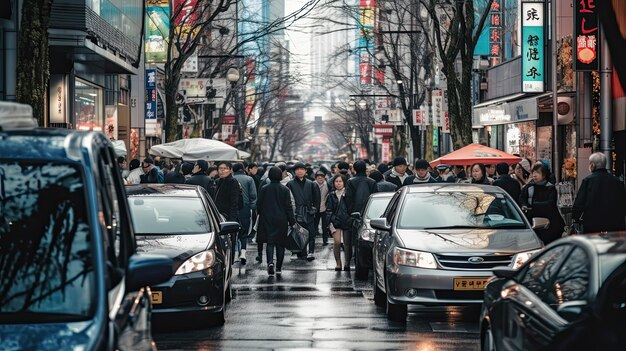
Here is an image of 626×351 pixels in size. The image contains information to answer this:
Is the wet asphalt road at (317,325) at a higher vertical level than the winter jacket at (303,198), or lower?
lower

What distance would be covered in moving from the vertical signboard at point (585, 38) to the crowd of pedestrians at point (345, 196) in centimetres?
319

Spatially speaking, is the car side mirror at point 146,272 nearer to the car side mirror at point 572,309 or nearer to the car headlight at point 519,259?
the car side mirror at point 572,309

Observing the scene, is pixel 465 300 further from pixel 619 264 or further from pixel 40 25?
pixel 40 25

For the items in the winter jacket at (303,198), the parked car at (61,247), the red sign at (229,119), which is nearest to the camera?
the parked car at (61,247)

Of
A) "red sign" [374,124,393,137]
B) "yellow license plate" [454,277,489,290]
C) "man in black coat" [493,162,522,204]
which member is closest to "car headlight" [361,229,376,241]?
"man in black coat" [493,162,522,204]

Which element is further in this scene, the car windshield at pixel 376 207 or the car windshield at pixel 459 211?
the car windshield at pixel 376 207

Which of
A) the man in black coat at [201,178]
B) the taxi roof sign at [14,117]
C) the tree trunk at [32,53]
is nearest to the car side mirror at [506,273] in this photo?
the taxi roof sign at [14,117]

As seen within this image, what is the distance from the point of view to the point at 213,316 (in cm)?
1225

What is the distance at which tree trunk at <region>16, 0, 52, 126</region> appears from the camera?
15.4 m

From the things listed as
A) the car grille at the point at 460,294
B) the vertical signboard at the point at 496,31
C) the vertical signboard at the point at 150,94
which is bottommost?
the car grille at the point at 460,294

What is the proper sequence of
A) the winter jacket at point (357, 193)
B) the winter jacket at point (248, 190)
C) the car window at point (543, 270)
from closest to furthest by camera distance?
the car window at point (543, 270), the winter jacket at point (357, 193), the winter jacket at point (248, 190)

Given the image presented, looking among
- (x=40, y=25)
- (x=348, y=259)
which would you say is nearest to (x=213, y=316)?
(x=40, y=25)

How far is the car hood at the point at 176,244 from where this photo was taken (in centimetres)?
1205

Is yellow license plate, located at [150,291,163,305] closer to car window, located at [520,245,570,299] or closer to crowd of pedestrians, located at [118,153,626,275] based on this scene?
car window, located at [520,245,570,299]
